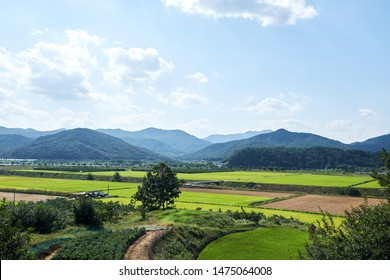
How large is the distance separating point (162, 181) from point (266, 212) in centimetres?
1922

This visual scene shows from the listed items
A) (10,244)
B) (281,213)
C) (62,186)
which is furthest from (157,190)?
(62,186)

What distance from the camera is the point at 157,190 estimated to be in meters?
65.4

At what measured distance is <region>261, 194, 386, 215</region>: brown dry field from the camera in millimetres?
68188

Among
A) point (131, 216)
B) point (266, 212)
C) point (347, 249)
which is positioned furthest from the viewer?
point (266, 212)

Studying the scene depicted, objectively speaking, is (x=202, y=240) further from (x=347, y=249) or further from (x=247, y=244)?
(x=347, y=249)

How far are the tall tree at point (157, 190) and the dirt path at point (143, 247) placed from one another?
30.3 m

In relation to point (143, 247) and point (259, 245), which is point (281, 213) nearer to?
point (259, 245)

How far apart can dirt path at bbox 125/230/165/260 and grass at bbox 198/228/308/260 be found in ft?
14.9

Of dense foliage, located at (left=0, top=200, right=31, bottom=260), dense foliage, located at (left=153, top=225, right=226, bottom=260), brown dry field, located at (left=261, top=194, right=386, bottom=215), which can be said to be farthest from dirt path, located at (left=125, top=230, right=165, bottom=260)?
brown dry field, located at (left=261, top=194, right=386, bottom=215)

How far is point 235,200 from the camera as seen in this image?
265 feet

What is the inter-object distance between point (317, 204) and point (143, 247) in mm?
55037

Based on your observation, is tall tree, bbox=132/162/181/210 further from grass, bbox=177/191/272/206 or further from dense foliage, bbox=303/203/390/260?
dense foliage, bbox=303/203/390/260

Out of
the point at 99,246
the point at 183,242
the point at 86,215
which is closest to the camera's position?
the point at 99,246

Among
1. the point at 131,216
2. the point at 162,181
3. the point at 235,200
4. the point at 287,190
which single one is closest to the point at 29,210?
the point at 131,216
